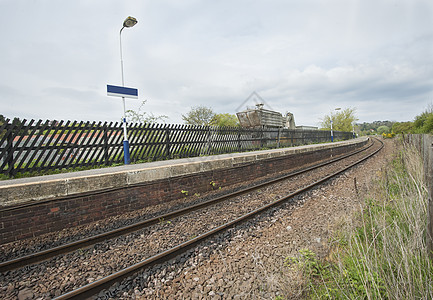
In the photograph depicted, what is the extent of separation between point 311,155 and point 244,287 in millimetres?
11662

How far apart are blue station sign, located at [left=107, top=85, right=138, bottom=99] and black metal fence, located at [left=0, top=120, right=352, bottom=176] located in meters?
1.06

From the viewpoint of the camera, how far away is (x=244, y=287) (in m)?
2.59

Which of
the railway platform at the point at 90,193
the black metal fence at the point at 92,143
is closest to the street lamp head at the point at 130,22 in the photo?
the black metal fence at the point at 92,143

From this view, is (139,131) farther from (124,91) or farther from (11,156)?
(11,156)

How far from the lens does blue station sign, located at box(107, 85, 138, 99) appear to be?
762cm

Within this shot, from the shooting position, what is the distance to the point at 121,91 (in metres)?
7.92

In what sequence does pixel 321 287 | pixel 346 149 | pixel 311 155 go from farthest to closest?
Result: pixel 346 149
pixel 311 155
pixel 321 287

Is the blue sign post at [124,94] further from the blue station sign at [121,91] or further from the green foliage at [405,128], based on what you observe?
the green foliage at [405,128]

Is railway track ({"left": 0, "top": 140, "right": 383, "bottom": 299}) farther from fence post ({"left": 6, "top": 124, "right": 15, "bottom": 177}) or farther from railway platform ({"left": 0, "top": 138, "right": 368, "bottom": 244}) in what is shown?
fence post ({"left": 6, "top": 124, "right": 15, "bottom": 177})

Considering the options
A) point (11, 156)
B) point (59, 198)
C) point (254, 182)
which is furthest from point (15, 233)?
point (254, 182)

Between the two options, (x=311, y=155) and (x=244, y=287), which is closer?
(x=244, y=287)

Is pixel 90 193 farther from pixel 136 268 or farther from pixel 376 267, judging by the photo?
pixel 376 267

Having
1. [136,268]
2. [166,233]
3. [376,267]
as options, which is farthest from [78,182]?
[376,267]

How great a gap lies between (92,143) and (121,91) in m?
2.14
